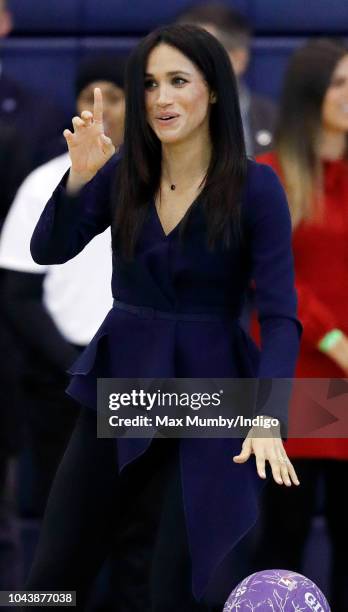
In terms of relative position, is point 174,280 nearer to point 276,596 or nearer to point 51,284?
point 276,596

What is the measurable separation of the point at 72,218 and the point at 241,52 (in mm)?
1862

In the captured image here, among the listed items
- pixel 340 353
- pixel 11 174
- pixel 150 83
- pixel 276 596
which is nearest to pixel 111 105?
pixel 11 174

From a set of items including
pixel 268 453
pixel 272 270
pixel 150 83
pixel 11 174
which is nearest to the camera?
pixel 268 453

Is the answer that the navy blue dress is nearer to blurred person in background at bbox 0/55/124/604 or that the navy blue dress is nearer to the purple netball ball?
the purple netball ball

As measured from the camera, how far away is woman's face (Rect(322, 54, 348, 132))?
12.2 ft

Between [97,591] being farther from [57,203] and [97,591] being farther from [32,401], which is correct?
[57,203]

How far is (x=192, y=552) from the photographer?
280cm

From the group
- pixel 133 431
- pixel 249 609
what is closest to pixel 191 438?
pixel 133 431

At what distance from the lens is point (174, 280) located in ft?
9.17

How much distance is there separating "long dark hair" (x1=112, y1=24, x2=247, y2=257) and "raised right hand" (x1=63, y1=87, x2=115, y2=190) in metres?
0.07

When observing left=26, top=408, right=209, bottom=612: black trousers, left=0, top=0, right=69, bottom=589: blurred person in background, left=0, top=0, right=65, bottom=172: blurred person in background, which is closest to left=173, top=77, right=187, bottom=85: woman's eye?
left=26, top=408, right=209, bottom=612: black trousers

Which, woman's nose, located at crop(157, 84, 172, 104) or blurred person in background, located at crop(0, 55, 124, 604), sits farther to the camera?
blurred person in background, located at crop(0, 55, 124, 604)

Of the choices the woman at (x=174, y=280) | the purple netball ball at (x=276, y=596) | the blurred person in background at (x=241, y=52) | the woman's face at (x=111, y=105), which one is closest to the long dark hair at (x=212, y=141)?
the woman at (x=174, y=280)

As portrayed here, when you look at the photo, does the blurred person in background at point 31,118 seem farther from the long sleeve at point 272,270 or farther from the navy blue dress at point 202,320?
the long sleeve at point 272,270
